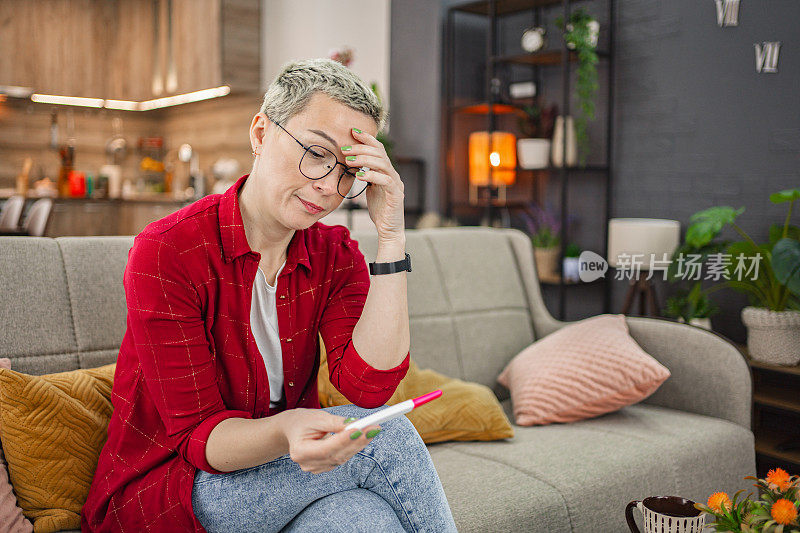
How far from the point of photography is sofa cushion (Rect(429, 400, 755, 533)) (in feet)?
5.00

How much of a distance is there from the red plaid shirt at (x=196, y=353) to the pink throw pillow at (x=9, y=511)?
0.10 m

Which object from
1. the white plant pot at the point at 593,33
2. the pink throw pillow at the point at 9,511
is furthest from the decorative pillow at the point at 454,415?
the white plant pot at the point at 593,33

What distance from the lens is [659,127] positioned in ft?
11.9

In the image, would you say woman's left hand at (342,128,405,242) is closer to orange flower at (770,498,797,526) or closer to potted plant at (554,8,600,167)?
orange flower at (770,498,797,526)

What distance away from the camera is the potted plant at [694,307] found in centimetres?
308

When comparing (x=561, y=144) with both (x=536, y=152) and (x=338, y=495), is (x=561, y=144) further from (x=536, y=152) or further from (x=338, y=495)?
(x=338, y=495)

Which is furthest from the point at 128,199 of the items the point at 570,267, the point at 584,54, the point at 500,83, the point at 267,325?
the point at 267,325

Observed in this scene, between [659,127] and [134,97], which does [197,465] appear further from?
[134,97]

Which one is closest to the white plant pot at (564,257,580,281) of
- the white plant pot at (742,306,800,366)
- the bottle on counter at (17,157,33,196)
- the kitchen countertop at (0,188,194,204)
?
the white plant pot at (742,306,800,366)

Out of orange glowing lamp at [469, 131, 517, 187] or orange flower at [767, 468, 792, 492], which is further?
orange glowing lamp at [469, 131, 517, 187]

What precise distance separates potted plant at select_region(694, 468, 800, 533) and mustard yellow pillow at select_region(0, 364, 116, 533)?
42.2 inches

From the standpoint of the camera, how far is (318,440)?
98 cm

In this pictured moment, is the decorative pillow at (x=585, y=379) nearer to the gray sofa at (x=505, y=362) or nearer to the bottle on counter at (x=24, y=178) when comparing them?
the gray sofa at (x=505, y=362)

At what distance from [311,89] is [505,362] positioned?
1385mm
